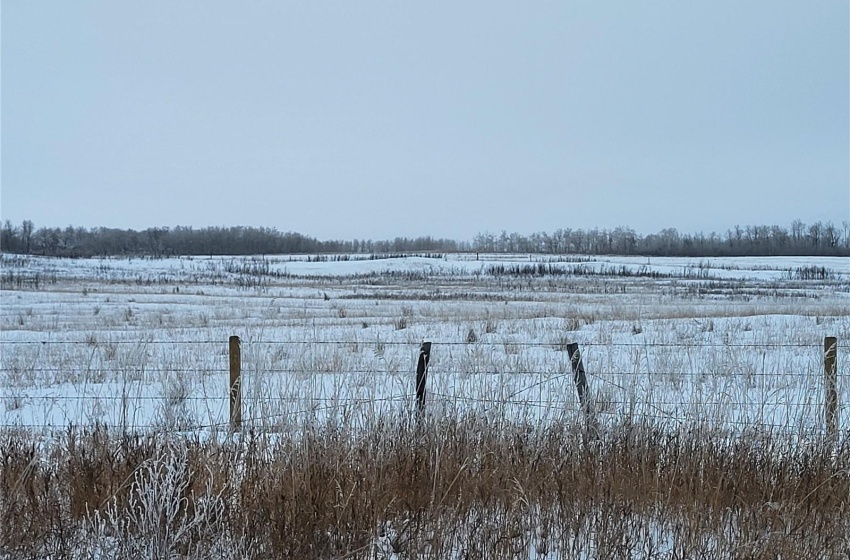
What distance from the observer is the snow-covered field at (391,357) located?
5160 mm

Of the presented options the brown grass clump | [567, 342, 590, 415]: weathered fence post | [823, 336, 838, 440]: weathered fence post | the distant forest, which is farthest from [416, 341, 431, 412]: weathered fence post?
the distant forest

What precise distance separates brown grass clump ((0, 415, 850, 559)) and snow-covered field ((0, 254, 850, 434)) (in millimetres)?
295

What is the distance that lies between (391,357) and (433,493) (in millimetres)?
7696

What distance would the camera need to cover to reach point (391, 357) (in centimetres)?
1144

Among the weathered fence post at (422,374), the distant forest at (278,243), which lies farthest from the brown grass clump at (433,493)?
the distant forest at (278,243)

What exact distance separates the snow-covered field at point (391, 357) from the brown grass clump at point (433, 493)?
0.30m

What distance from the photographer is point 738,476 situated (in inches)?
169

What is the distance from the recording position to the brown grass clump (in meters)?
3.50

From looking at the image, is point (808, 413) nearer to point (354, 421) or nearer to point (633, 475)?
point (633, 475)

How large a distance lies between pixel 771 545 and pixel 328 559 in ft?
8.44

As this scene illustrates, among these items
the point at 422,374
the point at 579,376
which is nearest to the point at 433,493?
the point at 422,374

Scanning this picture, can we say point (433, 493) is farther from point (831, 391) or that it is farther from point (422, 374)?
point (831, 391)

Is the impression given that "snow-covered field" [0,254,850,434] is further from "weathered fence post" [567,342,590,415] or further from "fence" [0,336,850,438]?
"weathered fence post" [567,342,590,415]

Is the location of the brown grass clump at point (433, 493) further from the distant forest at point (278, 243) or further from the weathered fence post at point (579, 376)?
the distant forest at point (278, 243)
